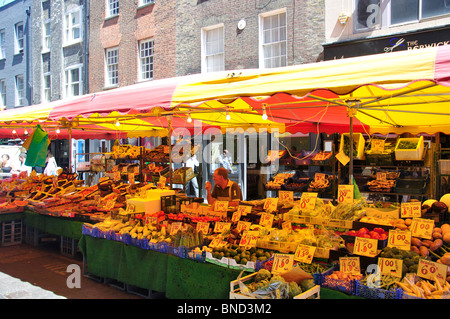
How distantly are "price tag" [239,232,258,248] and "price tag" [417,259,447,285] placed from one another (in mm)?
1701

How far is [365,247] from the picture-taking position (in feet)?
12.1

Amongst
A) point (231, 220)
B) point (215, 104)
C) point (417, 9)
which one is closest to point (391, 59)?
point (215, 104)

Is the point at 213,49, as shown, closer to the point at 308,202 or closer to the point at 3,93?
the point at 308,202

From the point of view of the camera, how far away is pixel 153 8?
15312 millimetres

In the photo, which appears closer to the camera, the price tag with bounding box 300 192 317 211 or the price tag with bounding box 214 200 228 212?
the price tag with bounding box 300 192 317 211

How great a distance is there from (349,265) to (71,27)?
1973 cm

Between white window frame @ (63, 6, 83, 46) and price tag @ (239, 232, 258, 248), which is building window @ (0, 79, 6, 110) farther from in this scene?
price tag @ (239, 232, 258, 248)

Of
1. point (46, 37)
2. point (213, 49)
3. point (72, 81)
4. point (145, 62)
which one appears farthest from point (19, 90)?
point (213, 49)

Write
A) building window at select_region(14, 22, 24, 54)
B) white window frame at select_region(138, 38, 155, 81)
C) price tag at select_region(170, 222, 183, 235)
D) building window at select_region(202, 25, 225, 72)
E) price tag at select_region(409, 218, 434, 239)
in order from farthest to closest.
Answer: building window at select_region(14, 22, 24, 54) < white window frame at select_region(138, 38, 155, 81) < building window at select_region(202, 25, 225, 72) < price tag at select_region(170, 222, 183, 235) < price tag at select_region(409, 218, 434, 239)

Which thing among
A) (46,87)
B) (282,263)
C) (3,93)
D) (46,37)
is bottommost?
(282,263)

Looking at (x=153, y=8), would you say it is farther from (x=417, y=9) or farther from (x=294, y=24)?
(x=417, y=9)

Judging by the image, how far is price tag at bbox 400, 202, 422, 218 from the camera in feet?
14.4

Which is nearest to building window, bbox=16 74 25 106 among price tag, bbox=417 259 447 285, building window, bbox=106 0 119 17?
building window, bbox=106 0 119 17

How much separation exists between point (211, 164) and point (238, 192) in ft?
25.1
